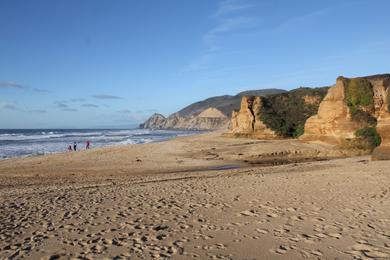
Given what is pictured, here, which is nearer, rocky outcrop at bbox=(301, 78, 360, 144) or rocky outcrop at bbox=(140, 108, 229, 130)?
rocky outcrop at bbox=(301, 78, 360, 144)

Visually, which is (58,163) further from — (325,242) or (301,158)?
(325,242)

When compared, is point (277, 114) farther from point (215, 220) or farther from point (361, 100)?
point (215, 220)

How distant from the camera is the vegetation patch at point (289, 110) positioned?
135 feet

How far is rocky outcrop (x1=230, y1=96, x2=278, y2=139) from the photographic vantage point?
4306 centimetres

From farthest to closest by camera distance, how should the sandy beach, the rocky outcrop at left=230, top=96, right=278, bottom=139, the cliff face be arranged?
the rocky outcrop at left=230, top=96, right=278, bottom=139 → the cliff face → the sandy beach

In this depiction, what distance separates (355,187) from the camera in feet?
36.5

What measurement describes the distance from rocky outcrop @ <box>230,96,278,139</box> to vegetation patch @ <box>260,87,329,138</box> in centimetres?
65

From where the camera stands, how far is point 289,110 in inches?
1860

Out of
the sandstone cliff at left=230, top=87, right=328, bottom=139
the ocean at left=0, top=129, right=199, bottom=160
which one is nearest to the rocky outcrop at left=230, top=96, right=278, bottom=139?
the sandstone cliff at left=230, top=87, right=328, bottom=139

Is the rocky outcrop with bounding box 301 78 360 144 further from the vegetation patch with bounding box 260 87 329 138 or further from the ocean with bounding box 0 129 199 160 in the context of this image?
the ocean with bounding box 0 129 199 160

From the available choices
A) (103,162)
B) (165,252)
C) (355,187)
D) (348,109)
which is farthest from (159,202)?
(348,109)

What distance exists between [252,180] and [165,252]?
7.81 m

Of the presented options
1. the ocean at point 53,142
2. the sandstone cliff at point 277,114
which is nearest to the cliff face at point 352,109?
the sandstone cliff at point 277,114

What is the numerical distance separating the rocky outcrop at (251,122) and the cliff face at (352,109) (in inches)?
529
